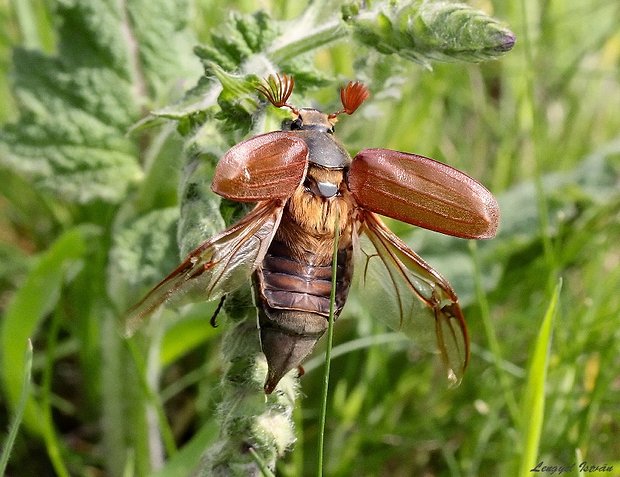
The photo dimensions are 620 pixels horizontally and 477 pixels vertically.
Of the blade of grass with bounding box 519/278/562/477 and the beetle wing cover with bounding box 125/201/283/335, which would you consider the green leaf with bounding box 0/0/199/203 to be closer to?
the beetle wing cover with bounding box 125/201/283/335

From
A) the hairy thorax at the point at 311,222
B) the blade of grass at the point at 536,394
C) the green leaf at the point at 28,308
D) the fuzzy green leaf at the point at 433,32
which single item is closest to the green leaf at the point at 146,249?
the green leaf at the point at 28,308

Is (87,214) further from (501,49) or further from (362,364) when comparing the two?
(501,49)

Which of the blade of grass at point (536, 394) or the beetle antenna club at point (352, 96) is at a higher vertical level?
the beetle antenna club at point (352, 96)

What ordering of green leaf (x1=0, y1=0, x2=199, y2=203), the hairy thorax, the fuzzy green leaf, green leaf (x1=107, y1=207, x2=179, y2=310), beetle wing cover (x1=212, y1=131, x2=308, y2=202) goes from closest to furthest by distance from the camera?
the fuzzy green leaf → beetle wing cover (x1=212, y1=131, x2=308, y2=202) → the hairy thorax → green leaf (x1=107, y1=207, x2=179, y2=310) → green leaf (x1=0, y1=0, x2=199, y2=203)

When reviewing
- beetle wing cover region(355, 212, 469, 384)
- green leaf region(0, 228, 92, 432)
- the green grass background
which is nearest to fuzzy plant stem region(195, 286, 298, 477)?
beetle wing cover region(355, 212, 469, 384)

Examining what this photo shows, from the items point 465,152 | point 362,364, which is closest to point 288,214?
point 362,364

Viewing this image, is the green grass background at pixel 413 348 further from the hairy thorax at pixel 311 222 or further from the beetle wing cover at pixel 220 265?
the beetle wing cover at pixel 220 265
